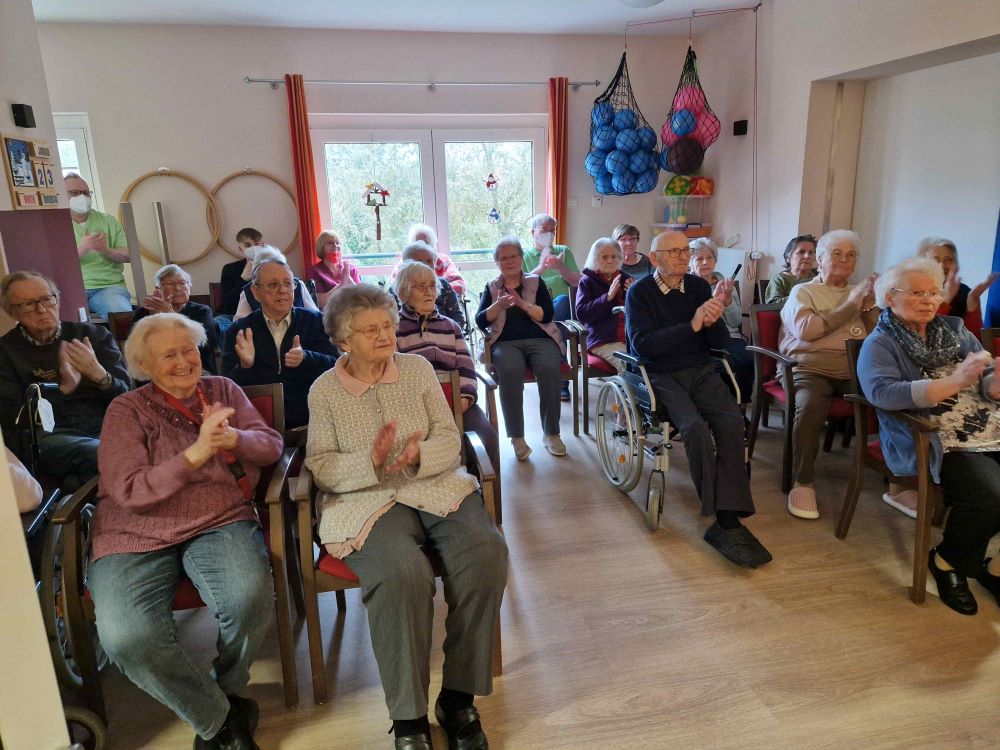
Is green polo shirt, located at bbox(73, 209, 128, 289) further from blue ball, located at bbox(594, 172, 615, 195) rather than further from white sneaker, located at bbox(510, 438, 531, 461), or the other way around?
blue ball, located at bbox(594, 172, 615, 195)

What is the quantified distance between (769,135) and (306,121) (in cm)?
350

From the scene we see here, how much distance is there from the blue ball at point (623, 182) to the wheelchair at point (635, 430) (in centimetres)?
243

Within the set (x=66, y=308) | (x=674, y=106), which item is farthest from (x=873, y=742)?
(x=674, y=106)

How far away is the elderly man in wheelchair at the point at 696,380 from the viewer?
97.9 inches

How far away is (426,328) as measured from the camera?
9.64ft

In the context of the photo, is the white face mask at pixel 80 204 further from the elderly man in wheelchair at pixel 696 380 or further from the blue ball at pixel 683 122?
the blue ball at pixel 683 122

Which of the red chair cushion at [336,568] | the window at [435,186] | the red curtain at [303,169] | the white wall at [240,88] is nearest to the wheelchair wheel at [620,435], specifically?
the red chair cushion at [336,568]

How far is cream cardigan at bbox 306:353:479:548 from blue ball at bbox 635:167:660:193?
3723 mm

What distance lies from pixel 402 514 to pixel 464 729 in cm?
57

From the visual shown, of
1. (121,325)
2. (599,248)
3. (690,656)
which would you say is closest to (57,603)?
(690,656)

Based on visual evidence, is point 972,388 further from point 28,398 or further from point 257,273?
point 28,398

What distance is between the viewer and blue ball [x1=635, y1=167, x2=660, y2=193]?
16.6 feet

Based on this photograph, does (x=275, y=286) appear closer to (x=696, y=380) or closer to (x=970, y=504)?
(x=696, y=380)

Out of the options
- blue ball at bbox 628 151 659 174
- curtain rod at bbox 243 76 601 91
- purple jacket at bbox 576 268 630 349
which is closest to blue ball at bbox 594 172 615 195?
blue ball at bbox 628 151 659 174
